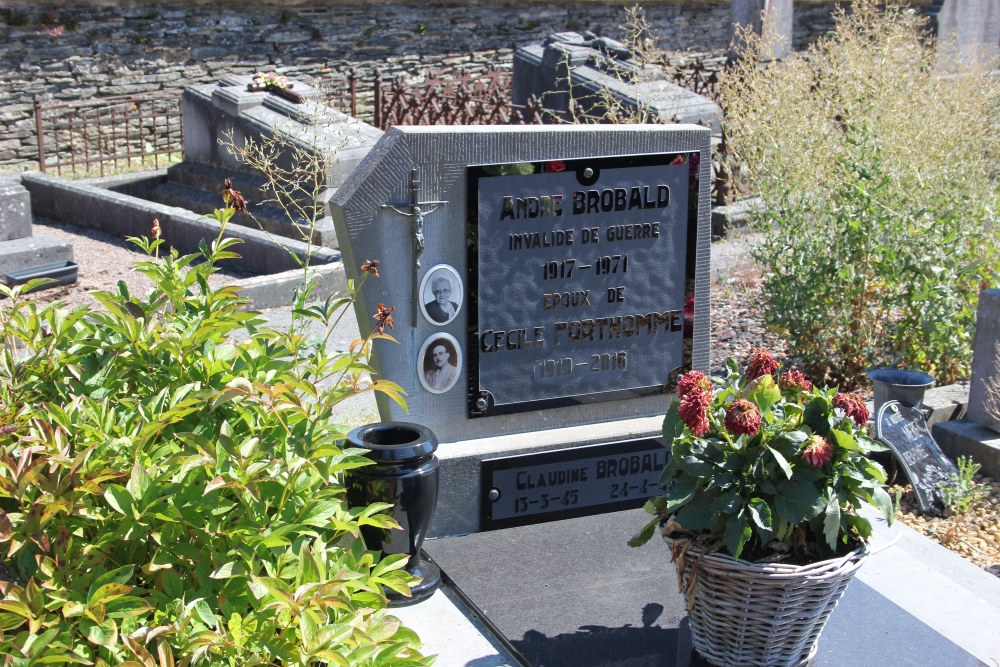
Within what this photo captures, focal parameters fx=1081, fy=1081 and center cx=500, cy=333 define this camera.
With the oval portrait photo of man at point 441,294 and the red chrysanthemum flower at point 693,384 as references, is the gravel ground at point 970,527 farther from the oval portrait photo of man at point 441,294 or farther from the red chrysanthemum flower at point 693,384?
the oval portrait photo of man at point 441,294

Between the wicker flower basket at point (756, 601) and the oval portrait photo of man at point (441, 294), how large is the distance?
133cm

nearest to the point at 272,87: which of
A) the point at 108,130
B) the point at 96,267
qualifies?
the point at 96,267

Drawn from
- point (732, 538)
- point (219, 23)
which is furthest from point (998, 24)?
point (732, 538)

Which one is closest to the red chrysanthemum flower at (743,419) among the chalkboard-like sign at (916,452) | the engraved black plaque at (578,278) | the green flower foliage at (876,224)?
the engraved black plaque at (578,278)

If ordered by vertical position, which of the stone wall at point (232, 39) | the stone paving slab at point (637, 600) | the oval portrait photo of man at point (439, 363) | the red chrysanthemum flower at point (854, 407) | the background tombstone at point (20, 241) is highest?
the stone wall at point (232, 39)

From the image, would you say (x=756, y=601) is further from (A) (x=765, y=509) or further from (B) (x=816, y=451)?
(B) (x=816, y=451)

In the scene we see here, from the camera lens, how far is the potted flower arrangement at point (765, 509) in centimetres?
306

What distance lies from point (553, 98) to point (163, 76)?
6.09 meters

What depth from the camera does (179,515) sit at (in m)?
2.62

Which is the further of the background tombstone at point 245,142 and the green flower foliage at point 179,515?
the background tombstone at point 245,142

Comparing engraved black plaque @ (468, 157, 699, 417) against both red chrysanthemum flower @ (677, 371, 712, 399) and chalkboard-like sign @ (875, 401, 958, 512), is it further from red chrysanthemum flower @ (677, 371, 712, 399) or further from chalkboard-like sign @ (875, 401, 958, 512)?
red chrysanthemum flower @ (677, 371, 712, 399)

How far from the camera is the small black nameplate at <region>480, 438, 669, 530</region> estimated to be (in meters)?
4.34

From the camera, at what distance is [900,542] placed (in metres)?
4.43

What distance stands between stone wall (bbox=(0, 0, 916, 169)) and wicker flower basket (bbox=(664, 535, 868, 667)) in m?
12.4
